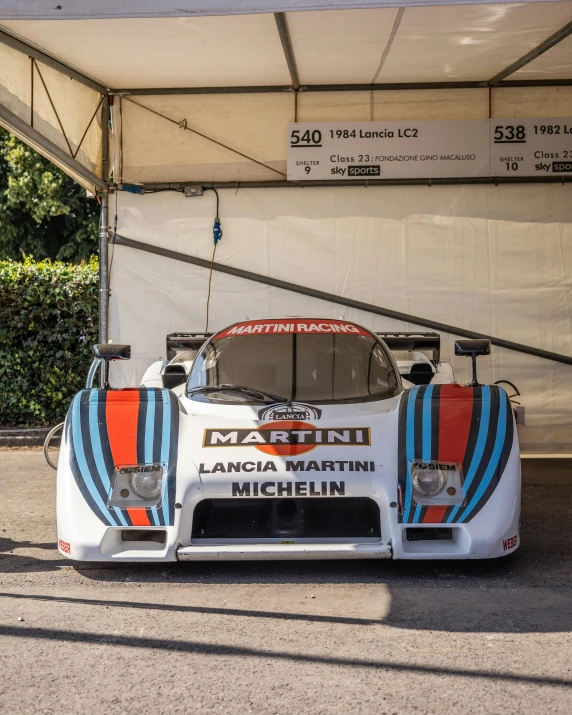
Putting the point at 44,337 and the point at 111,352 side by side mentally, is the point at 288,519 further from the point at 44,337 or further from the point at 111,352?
the point at 44,337

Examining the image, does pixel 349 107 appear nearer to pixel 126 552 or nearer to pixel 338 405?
pixel 338 405

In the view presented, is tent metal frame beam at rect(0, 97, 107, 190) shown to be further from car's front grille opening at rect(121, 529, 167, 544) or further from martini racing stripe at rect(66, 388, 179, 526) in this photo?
car's front grille opening at rect(121, 529, 167, 544)

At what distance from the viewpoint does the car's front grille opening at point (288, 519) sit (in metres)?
4.93

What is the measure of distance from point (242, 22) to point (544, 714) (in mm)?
6573

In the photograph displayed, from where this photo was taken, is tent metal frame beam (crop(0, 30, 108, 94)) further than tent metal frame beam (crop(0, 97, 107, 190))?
No

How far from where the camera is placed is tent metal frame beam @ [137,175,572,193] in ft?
33.8

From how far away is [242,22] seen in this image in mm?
8141

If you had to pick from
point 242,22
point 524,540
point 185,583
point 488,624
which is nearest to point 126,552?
point 185,583

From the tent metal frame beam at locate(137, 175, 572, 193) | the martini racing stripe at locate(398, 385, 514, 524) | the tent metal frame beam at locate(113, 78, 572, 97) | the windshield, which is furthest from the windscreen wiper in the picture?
the tent metal frame beam at locate(113, 78, 572, 97)

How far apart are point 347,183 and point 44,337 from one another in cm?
420

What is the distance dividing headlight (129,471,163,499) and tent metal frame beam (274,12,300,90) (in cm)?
397

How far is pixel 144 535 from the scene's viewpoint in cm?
539

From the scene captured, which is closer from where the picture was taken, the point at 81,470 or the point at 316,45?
the point at 81,470

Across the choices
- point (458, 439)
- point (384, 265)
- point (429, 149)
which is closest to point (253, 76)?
point (429, 149)
